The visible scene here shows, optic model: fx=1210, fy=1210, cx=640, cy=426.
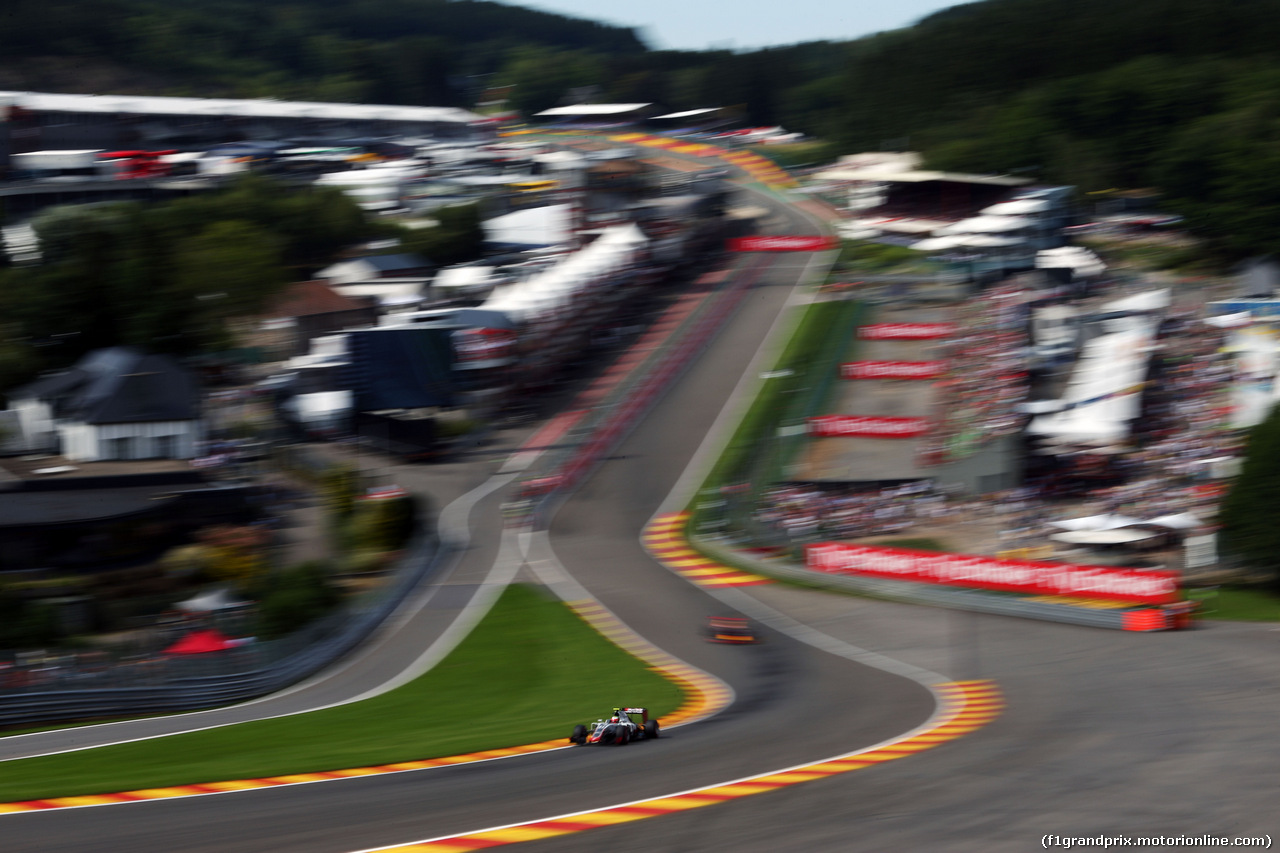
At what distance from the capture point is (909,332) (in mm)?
46844

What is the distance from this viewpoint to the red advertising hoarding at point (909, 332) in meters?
46.5

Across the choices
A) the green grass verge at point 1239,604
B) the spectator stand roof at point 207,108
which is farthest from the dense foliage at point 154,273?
the green grass verge at point 1239,604

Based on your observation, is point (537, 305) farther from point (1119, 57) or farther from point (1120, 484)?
point (1119, 57)

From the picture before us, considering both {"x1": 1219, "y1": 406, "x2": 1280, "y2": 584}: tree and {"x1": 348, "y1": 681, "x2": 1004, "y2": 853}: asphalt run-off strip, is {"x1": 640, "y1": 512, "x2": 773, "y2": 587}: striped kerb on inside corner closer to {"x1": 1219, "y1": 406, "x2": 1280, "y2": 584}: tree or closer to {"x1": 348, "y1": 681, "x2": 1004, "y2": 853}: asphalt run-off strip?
{"x1": 1219, "y1": 406, "x2": 1280, "y2": 584}: tree

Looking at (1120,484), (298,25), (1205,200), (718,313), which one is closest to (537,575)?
(1120,484)

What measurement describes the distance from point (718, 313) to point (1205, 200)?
31149 millimetres

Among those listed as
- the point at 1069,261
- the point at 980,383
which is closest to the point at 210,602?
the point at 980,383

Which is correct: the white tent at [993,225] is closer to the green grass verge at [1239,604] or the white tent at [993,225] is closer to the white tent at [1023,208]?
the white tent at [1023,208]

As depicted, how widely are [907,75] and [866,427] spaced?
7203 centimetres

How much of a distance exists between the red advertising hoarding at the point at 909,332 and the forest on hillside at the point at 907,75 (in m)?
23.7

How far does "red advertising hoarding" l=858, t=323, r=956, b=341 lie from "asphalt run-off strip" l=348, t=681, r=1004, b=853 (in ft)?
102

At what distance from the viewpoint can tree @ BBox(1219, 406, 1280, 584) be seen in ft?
81.6

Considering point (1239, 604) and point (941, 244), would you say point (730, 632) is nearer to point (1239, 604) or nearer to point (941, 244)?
point (1239, 604)

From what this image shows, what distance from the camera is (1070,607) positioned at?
23359 millimetres
